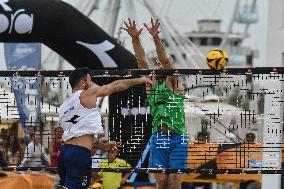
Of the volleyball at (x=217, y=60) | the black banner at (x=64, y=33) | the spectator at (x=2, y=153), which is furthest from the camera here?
the black banner at (x=64, y=33)

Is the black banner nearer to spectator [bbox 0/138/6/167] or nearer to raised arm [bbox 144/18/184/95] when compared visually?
spectator [bbox 0/138/6/167]

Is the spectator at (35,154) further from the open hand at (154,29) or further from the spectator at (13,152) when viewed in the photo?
the open hand at (154,29)

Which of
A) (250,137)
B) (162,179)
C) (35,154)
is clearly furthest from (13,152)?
(250,137)

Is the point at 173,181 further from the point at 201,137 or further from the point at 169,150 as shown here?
the point at 201,137

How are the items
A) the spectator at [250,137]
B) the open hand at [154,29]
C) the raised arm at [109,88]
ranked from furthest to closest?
the spectator at [250,137]
the open hand at [154,29]
the raised arm at [109,88]

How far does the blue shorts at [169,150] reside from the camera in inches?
463

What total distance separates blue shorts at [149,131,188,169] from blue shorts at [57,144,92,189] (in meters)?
1.62

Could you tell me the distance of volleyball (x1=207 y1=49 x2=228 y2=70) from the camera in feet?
36.6

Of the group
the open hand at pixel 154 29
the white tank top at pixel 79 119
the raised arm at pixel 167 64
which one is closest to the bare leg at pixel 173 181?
the raised arm at pixel 167 64

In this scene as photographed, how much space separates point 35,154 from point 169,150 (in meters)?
2.56

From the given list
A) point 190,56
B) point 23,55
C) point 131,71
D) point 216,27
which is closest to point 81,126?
point 131,71

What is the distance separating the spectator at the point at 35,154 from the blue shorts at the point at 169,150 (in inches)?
77.9

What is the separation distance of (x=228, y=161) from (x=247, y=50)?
132144mm

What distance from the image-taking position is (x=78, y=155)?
10312mm
